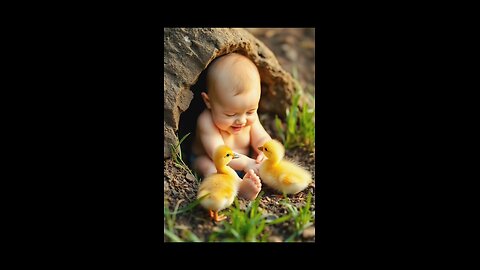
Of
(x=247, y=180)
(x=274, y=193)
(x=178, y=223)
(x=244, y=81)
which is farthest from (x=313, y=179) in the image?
(x=178, y=223)

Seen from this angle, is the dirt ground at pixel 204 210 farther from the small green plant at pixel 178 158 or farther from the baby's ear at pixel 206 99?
the baby's ear at pixel 206 99

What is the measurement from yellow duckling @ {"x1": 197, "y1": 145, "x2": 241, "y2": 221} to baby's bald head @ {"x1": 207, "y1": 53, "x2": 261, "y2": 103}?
1.04ft

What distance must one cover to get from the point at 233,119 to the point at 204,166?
11.9 inches

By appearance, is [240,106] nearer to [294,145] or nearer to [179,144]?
[179,144]

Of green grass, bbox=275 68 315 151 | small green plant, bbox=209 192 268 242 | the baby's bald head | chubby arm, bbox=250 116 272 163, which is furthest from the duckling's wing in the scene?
green grass, bbox=275 68 315 151

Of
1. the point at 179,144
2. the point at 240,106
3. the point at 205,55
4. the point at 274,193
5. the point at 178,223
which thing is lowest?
the point at 178,223

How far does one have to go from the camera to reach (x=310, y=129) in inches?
142

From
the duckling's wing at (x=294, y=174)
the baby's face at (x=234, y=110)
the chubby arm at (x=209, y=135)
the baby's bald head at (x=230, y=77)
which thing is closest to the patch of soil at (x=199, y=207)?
the duckling's wing at (x=294, y=174)

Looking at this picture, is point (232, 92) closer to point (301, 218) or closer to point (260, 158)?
point (260, 158)

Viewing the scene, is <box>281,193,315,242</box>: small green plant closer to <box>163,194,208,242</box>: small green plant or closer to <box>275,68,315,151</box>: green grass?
<box>163,194,208,242</box>: small green plant

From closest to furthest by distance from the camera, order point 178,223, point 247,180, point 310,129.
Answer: point 178,223, point 247,180, point 310,129

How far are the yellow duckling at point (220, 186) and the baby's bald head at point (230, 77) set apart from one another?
1.04 feet

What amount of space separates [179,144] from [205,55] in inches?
19.0

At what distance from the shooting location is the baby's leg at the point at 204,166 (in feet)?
10.0
